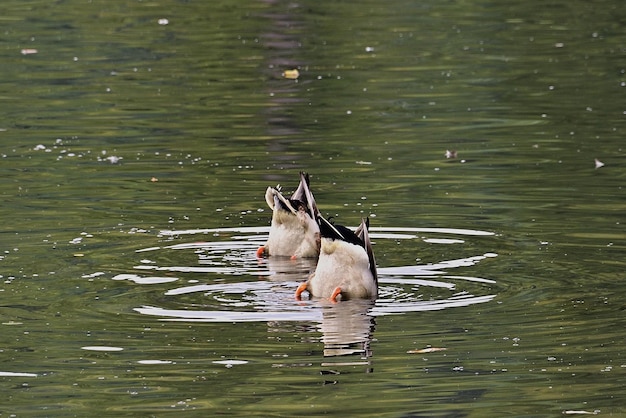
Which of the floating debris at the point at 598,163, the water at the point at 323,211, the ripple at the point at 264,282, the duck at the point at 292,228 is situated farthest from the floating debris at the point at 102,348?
the floating debris at the point at 598,163

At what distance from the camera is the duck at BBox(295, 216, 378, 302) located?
35.7 ft

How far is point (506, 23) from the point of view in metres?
27.7

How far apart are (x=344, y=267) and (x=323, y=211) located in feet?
9.31

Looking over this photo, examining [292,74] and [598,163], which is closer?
[598,163]

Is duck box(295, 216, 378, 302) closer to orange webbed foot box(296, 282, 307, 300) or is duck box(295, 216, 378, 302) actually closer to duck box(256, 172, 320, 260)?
orange webbed foot box(296, 282, 307, 300)

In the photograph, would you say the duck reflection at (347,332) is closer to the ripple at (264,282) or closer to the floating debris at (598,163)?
the ripple at (264,282)

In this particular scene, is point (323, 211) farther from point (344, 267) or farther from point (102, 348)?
point (102, 348)

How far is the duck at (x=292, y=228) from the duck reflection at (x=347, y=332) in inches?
62.3

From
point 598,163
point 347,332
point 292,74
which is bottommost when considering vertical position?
point 347,332

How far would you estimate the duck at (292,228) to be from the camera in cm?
1248

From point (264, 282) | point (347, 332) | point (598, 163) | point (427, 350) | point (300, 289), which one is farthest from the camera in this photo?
point (598, 163)

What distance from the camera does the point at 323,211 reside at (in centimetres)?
1384

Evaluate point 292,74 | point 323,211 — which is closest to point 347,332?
point 323,211

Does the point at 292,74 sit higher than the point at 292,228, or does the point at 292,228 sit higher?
the point at 292,74
